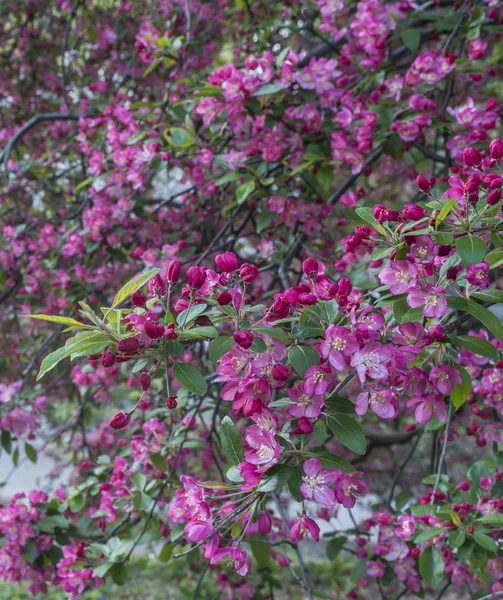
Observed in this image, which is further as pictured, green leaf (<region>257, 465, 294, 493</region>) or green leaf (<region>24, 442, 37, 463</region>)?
green leaf (<region>24, 442, 37, 463</region>)

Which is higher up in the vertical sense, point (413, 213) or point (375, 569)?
point (413, 213)

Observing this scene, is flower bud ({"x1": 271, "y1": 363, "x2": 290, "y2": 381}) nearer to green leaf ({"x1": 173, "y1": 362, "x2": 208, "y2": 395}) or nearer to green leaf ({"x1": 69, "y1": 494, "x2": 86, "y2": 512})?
green leaf ({"x1": 173, "y1": 362, "x2": 208, "y2": 395})

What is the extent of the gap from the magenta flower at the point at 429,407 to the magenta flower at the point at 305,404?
20cm

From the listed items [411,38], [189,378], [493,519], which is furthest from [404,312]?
[411,38]

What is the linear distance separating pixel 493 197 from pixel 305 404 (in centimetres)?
44

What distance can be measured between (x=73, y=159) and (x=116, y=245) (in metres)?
0.54

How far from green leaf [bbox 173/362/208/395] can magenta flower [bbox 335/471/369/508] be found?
27 cm

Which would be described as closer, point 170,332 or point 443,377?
point 170,332

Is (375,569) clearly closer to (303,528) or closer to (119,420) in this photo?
(303,528)

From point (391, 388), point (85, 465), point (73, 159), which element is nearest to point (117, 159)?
point (73, 159)

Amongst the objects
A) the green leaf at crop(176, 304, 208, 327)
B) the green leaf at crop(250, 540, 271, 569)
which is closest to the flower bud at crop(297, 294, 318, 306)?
the green leaf at crop(176, 304, 208, 327)

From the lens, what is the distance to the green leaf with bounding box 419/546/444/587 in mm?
1570

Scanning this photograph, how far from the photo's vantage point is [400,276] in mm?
1052

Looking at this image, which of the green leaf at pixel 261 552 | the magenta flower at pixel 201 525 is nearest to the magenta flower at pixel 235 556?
the magenta flower at pixel 201 525
